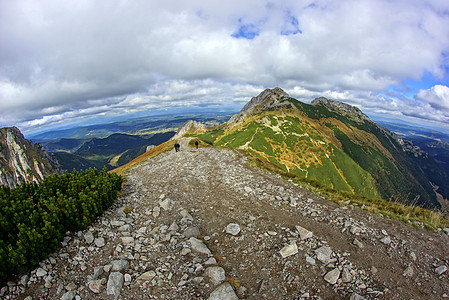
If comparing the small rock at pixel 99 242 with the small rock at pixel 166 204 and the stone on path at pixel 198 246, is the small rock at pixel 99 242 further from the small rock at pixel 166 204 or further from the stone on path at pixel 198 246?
the small rock at pixel 166 204

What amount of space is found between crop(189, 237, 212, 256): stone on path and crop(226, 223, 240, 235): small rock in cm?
167

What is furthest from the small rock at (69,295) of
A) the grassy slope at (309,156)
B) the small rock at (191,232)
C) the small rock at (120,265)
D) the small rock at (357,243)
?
the grassy slope at (309,156)

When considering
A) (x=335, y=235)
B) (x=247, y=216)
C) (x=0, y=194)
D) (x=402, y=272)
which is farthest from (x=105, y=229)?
(x=402, y=272)

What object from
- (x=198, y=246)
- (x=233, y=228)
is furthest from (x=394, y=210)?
(x=198, y=246)

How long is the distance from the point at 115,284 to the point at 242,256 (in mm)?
4836

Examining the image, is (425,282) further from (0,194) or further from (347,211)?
(0,194)

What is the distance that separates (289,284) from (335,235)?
4049mm

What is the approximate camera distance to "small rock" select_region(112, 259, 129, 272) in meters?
7.03

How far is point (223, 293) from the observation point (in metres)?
6.27

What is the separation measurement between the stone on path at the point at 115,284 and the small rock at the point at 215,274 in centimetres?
294

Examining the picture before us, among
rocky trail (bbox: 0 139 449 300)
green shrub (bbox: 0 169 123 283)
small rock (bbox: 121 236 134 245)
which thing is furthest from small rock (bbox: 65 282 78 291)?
small rock (bbox: 121 236 134 245)

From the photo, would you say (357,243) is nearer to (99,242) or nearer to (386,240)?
(386,240)

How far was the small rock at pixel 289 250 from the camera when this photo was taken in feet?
26.3

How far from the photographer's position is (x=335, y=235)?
9.27m
